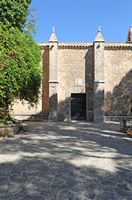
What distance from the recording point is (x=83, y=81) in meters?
26.4

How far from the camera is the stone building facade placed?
26234mm

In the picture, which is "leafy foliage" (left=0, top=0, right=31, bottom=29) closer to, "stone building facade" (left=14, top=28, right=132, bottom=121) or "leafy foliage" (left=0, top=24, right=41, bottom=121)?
"leafy foliage" (left=0, top=24, right=41, bottom=121)

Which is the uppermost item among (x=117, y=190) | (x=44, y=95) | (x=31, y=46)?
(x=31, y=46)

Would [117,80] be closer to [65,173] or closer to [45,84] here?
[45,84]

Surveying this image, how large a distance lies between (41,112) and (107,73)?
311 inches

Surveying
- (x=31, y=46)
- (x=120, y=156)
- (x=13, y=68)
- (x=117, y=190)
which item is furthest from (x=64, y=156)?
(x=31, y=46)

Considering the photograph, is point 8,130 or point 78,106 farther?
point 78,106

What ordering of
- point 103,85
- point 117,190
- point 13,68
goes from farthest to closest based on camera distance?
point 103,85, point 13,68, point 117,190

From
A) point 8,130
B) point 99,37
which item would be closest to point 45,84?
point 99,37

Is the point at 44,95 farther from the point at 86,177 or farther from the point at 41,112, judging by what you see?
the point at 86,177

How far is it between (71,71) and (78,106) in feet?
12.1

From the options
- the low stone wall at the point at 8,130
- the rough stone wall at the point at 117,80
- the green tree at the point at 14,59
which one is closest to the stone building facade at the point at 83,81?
the rough stone wall at the point at 117,80

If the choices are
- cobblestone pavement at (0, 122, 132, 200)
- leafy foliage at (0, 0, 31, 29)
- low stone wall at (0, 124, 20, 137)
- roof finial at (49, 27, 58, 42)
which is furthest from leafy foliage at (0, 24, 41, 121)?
roof finial at (49, 27, 58, 42)

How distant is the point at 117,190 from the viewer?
16.0ft
